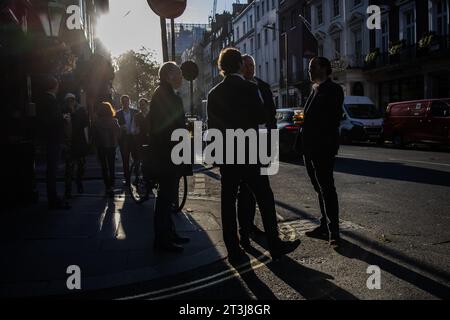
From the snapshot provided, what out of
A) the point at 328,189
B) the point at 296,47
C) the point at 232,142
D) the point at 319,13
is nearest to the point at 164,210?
the point at 232,142

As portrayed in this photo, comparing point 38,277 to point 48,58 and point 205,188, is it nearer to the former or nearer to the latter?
point 205,188

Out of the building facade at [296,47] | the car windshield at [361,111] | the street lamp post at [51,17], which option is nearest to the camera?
the street lamp post at [51,17]

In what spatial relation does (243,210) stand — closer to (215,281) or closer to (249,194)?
(249,194)

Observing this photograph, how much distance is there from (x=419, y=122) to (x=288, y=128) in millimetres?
6227

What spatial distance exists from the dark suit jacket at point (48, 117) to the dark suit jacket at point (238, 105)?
345 cm

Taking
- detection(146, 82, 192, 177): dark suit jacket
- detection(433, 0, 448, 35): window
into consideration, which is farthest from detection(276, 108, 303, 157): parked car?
detection(433, 0, 448, 35): window

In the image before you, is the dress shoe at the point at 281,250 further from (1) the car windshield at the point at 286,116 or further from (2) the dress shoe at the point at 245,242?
(1) the car windshield at the point at 286,116

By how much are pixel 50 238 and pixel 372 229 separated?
363 centimetres

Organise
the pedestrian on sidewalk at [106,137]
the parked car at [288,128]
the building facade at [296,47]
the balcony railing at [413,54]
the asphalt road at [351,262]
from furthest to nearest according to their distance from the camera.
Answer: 1. the building facade at [296,47]
2. the balcony railing at [413,54]
3. the parked car at [288,128]
4. the pedestrian on sidewalk at [106,137]
5. the asphalt road at [351,262]

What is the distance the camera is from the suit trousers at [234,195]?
4285mm

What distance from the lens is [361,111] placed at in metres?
22.2

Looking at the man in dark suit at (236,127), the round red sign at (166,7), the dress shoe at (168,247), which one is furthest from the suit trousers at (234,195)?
the round red sign at (166,7)

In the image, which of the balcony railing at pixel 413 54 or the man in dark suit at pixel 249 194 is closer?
the man in dark suit at pixel 249 194

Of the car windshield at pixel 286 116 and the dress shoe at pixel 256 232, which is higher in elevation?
the car windshield at pixel 286 116
